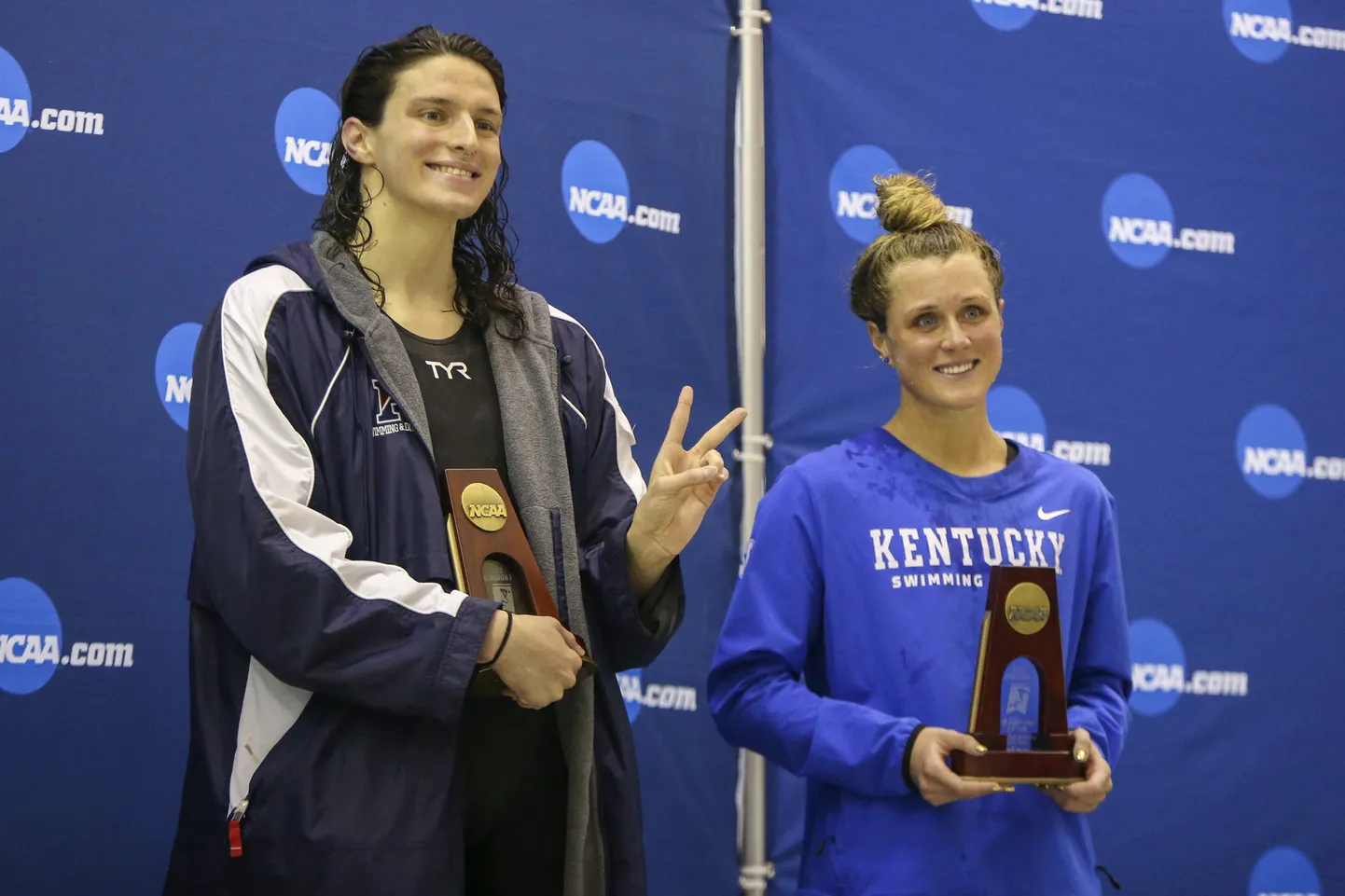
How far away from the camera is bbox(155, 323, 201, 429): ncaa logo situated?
261cm

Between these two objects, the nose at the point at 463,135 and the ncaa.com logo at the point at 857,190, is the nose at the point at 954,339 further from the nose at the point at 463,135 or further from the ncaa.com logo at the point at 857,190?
the ncaa.com logo at the point at 857,190

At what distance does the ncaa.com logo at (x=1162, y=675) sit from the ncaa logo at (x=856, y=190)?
44.7 inches

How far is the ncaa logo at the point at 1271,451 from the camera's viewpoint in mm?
3507

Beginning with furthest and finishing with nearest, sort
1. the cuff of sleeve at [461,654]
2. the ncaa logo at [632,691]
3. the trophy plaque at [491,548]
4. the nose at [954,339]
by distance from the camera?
1. the ncaa logo at [632,691]
2. the nose at [954,339]
3. the trophy plaque at [491,548]
4. the cuff of sleeve at [461,654]

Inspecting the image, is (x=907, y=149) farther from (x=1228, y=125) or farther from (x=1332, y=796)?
(x=1332, y=796)

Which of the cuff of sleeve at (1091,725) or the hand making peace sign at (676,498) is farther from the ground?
the hand making peace sign at (676,498)

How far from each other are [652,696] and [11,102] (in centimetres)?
167

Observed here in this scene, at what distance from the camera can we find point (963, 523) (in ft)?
6.86

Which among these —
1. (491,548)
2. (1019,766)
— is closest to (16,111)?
(491,548)

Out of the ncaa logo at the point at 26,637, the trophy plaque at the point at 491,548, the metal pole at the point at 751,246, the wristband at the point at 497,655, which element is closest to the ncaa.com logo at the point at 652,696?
the metal pole at the point at 751,246

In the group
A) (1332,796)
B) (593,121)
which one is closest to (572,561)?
(593,121)

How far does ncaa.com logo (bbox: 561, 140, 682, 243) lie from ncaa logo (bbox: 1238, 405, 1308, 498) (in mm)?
1593

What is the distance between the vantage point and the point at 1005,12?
347 centimetres

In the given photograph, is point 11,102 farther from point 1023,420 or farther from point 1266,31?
point 1266,31
